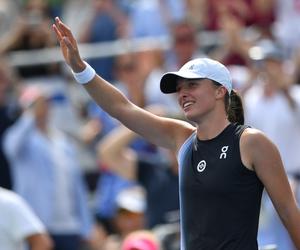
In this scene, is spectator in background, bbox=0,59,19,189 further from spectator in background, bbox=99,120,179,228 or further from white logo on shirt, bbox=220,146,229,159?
white logo on shirt, bbox=220,146,229,159

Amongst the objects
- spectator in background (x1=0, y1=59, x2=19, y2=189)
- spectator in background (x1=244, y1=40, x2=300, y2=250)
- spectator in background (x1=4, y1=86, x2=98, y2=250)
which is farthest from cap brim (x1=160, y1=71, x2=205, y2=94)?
spectator in background (x1=0, y1=59, x2=19, y2=189)

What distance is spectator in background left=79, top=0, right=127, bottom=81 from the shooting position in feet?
42.6

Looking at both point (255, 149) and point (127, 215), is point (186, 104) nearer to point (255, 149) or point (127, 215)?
point (255, 149)

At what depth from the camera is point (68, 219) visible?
10.6 m

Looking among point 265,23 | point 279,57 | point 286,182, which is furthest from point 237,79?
point 286,182

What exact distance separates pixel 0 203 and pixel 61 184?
2.88 m

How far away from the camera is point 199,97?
18.8 ft

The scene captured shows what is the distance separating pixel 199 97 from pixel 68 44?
2.72 feet

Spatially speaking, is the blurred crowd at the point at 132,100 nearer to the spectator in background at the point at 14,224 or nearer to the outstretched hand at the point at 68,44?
the spectator in background at the point at 14,224

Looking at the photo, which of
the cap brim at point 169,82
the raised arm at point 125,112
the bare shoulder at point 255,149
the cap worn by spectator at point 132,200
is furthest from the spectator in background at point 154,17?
the bare shoulder at point 255,149

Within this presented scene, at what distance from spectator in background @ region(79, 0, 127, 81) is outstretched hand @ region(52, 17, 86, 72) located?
6768 mm

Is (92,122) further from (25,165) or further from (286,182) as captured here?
(286,182)

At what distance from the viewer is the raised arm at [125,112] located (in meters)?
6.12

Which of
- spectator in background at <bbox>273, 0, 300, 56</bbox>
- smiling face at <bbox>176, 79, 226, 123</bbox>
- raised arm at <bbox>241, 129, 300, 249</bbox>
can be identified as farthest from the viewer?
spectator in background at <bbox>273, 0, 300, 56</bbox>
